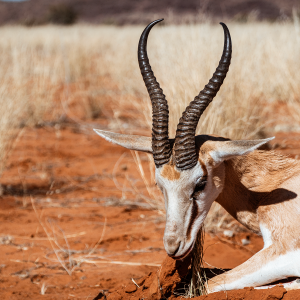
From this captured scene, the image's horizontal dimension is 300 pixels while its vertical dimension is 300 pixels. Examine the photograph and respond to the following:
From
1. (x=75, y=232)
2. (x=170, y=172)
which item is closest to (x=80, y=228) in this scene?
(x=75, y=232)

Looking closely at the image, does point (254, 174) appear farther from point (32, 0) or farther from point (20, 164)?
point (32, 0)

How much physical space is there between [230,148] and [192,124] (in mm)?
365

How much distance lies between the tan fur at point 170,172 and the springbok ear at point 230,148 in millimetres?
315

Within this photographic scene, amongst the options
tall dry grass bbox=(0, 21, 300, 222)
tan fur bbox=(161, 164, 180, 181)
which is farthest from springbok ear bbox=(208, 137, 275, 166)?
tall dry grass bbox=(0, 21, 300, 222)

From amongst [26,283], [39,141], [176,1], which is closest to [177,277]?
[26,283]

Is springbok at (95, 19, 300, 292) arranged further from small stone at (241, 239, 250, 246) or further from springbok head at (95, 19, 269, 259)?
small stone at (241, 239, 250, 246)

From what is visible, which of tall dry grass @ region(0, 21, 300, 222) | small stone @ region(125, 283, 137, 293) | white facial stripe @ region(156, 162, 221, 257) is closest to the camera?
white facial stripe @ region(156, 162, 221, 257)

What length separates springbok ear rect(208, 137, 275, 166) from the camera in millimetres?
3088

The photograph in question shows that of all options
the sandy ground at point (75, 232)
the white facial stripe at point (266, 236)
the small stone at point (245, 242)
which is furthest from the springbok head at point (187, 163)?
the small stone at point (245, 242)

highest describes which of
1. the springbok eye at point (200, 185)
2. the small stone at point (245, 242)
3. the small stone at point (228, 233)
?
the springbok eye at point (200, 185)

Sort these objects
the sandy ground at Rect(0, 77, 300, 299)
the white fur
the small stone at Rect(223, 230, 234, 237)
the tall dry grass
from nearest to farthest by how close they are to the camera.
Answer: the white fur, the sandy ground at Rect(0, 77, 300, 299), the small stone at Rect(223, 230, 234, 237), the tall dry grass

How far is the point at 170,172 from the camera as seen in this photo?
3.32 metres

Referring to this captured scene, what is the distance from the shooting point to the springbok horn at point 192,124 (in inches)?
129

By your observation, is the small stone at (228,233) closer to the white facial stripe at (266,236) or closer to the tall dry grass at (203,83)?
the tall dry grass at (203,83)
